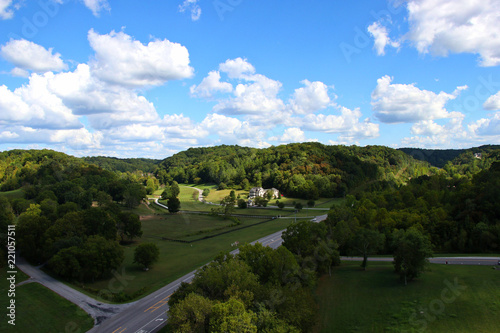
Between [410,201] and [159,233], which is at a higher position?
[410,201]

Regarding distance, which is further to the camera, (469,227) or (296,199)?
(296,199)

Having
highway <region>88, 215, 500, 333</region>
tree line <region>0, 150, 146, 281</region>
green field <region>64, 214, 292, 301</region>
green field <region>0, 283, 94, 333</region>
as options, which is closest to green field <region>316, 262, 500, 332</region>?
highway <region>88, 215, 500, 333</region>

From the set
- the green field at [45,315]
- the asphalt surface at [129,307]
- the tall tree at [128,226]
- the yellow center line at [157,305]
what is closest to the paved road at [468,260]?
the asphalt surface at [129,307]

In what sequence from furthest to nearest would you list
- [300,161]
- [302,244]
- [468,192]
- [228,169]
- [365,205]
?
[228,169] < [300,161] < [365,205] < [468,192] < [302,244]

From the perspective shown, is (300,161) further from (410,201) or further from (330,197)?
(410,201)

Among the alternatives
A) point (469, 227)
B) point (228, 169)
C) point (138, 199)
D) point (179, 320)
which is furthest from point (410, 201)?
point (228, 169)

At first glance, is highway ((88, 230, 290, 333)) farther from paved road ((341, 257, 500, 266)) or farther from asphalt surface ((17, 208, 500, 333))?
paved road ((341, 257, 500, 266))

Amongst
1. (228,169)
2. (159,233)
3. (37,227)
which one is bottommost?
(159,233)

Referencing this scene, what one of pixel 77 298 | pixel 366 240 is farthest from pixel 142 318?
pixel 366 240
